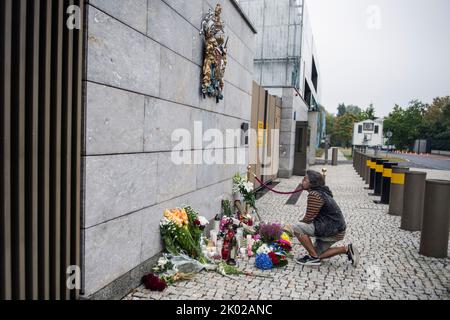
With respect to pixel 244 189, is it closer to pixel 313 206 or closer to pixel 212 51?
pixel 313 206

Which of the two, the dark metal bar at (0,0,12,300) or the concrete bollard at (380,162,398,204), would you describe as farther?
the concrete bollard at (380,162,398,204)

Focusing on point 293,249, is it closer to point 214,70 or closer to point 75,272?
point 214,70

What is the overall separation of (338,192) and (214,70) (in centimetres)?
862

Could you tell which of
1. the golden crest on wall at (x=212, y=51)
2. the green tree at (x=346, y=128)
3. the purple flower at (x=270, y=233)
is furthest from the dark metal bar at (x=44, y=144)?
the green tree at (x=346, y=128)

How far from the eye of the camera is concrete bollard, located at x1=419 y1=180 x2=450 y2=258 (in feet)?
20.7

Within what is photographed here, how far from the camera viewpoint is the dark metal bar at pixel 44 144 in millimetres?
3014

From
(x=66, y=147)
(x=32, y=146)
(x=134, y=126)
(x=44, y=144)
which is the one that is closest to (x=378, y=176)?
(x=134, y=126)

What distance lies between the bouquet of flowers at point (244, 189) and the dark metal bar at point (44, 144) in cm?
554

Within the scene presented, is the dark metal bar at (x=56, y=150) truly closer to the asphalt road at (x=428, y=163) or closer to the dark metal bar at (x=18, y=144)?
the dark metal bar at (x=18, y=144)

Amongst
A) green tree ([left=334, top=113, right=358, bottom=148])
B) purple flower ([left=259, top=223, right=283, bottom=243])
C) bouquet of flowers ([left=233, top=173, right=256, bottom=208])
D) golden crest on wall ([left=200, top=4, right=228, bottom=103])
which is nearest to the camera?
golden crest on wall ([left=200, top=4, right=228, bottom=103])

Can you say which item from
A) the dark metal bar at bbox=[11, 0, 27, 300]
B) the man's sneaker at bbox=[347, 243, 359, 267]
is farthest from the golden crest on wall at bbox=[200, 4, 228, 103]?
the dark metal bar at bbox=[11, 0, 27, 300]

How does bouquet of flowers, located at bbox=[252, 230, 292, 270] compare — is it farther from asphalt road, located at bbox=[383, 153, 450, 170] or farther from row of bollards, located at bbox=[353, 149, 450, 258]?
asphalt road, located at bbox=[383, 153, 450, 170]

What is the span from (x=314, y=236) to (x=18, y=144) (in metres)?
4.37

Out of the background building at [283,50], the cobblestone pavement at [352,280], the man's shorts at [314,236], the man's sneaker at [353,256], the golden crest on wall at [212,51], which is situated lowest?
the cobblestone pavement at [352,280]
